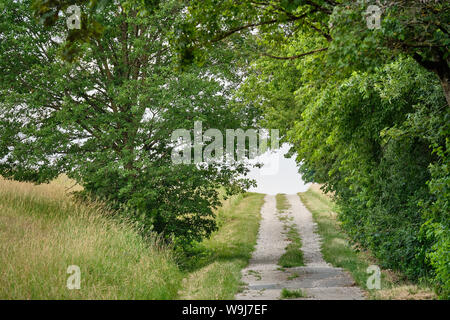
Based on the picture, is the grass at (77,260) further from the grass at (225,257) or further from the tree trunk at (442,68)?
the tree trunk at (442,68)

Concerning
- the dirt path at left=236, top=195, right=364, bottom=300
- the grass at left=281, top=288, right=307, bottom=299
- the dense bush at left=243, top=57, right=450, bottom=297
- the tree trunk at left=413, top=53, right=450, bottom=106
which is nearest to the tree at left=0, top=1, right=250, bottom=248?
the dirt path at left=236, top=195, right=364, bottom=300

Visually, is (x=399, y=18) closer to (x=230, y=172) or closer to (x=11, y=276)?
(x=11, y=276)

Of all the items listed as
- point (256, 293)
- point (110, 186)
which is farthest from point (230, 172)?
point (256, 293)

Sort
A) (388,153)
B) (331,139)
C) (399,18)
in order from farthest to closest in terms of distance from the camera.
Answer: (331,139) → (388,153) → (399,18)

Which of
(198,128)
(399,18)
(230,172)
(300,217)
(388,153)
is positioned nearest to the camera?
(399,18)

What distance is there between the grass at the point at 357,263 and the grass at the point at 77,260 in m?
4.21

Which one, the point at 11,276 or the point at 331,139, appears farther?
the point at 331,139

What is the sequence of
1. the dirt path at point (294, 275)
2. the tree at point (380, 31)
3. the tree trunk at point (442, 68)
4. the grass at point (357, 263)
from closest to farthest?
1. the tree at point (380, 31)
2. the tree trunk at point (442, 68)
3. the grass at point (357, 263)
4. the dirt path at point (294, 275)

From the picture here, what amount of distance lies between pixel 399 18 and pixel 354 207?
931 cm

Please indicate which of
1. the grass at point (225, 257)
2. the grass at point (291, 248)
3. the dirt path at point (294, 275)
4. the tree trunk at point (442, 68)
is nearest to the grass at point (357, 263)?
the dirt path at point (294, 275)

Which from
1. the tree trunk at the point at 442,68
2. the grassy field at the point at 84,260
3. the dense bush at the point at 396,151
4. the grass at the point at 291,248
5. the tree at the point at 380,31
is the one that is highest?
the tree at the point at 380,31

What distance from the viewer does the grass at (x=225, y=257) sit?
30.2ft

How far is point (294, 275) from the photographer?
37.9 ft
